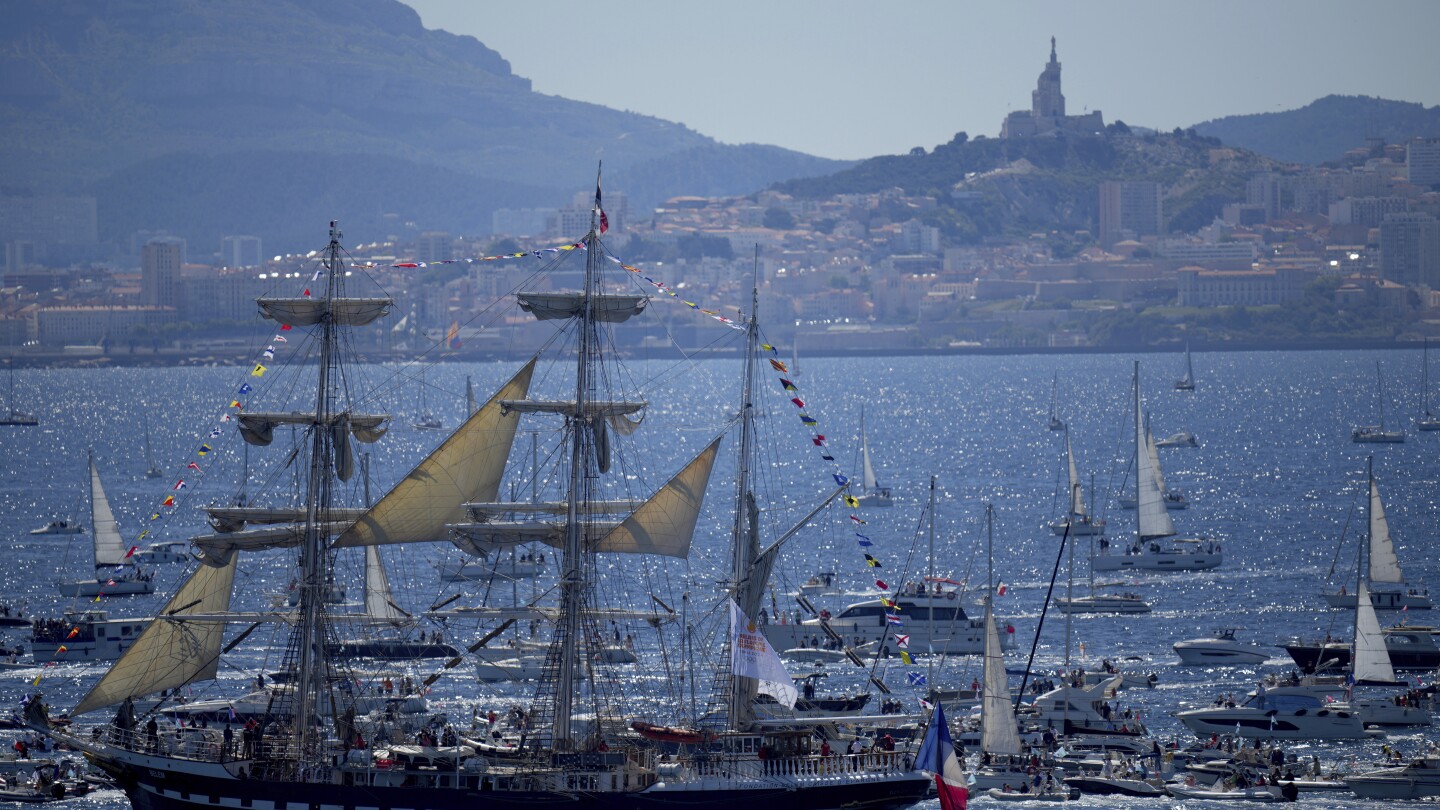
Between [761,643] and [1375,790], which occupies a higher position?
[761,643]

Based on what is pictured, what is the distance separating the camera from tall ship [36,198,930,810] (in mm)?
34938

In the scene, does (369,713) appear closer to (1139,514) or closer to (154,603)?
(154,603)

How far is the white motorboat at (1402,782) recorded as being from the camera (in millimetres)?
39031

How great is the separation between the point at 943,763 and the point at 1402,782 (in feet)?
31.0

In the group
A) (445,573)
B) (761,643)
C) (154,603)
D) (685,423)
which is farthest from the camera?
(685,423)

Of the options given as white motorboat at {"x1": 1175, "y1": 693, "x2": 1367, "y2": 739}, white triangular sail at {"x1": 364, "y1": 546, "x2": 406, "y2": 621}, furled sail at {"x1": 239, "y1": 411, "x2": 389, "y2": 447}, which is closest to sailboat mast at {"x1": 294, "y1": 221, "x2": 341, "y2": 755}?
furled sail at {"x1": 239, "y1": 411, "x2": 389, "y2": 447}

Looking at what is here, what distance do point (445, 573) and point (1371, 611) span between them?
28040mm

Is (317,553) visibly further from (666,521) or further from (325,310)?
(666,521)

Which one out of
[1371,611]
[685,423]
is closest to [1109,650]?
[1371,611]

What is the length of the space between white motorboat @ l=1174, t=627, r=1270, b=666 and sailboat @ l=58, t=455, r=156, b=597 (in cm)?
2870

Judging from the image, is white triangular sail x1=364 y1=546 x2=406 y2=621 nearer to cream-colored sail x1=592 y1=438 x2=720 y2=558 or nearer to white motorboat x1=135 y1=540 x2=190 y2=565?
cream-colored sail x1=592 y1=438 x2=720 y2=558

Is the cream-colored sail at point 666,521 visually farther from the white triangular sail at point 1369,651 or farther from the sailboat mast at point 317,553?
the white triangular sail at point 1369,651

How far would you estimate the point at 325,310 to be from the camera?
39.1 meters

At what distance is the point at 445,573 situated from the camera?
2633 inches
